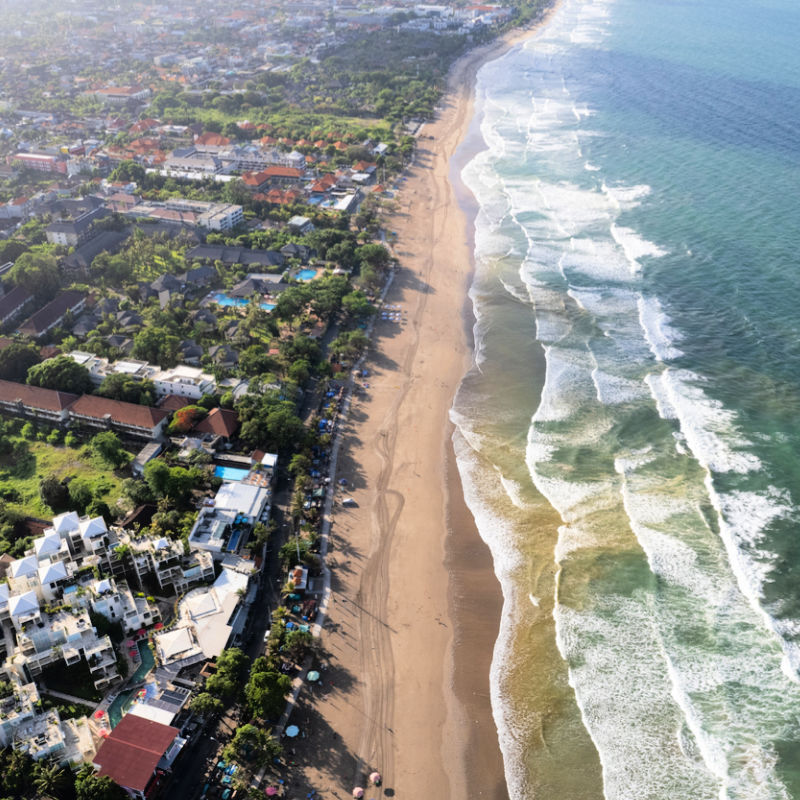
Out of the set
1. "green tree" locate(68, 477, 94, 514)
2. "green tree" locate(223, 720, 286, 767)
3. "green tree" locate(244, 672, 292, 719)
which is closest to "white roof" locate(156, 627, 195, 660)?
"green tree" locate(244, 672, 292, 719)

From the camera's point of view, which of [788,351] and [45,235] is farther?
[45,235]

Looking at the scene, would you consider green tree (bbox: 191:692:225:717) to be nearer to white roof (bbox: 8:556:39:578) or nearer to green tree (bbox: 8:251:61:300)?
white roof (bbox: 8:556:39:578)

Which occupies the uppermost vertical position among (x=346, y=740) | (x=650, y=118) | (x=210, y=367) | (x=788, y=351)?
(x=650, y=118)

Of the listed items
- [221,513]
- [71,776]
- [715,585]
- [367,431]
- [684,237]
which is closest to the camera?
[71,776]

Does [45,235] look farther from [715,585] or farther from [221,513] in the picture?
[715,585]

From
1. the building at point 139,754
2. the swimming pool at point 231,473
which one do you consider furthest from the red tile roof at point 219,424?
the building at point 139,754

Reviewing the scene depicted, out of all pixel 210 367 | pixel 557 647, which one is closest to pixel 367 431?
pixel 210 367

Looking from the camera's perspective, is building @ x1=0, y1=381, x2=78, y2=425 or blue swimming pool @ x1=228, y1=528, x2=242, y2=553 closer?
blue swimming pool @ x1=228, y1=528, x2=242, y2=553
